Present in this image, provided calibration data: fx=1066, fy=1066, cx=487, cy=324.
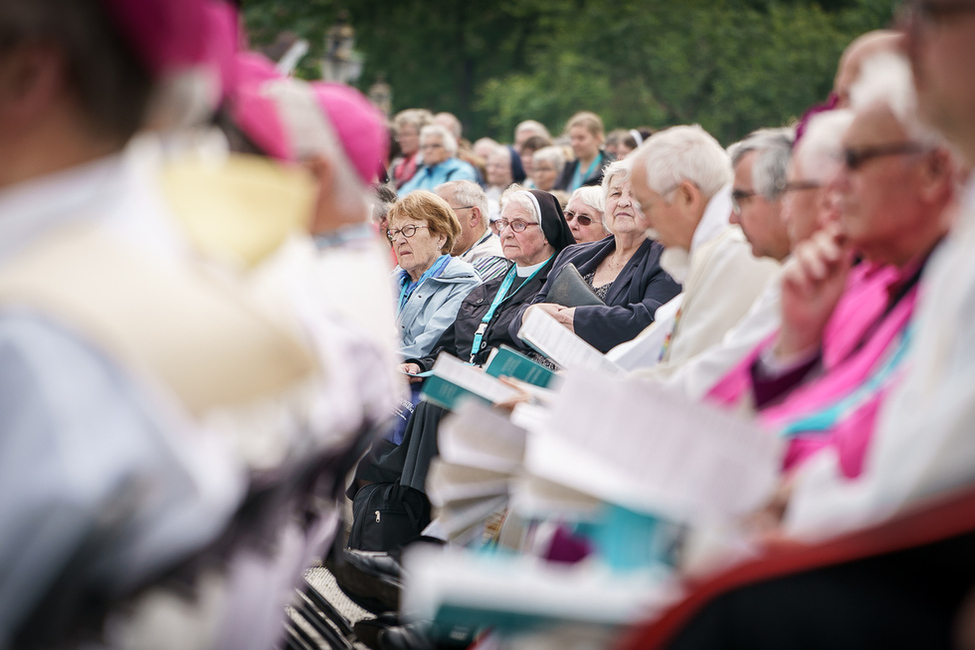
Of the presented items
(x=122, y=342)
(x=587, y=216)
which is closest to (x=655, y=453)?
(x=122, y=342)

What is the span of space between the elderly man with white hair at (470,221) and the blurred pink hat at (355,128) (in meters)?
4.14

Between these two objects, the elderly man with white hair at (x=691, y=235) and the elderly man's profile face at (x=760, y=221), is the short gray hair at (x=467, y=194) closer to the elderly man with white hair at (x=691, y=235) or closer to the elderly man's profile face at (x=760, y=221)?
the elderly man with white hair at (x=691, y=235)

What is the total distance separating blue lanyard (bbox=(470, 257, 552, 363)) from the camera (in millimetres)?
5426

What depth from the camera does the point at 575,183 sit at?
1031cm

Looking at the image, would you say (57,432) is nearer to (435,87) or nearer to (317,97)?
(317,97)

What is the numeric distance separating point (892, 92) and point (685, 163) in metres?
1.68

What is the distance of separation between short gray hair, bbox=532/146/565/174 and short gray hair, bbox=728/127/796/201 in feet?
22.9

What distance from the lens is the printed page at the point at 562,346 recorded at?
3.59 meters

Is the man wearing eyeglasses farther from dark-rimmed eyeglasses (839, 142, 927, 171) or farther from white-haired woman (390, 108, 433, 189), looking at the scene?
white-haired woman (390, 108, 433, 189)

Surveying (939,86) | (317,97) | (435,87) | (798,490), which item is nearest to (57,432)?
(798,490)

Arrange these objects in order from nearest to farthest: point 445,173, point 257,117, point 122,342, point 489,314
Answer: point 122,342
point 257,117
point 489,314
point 445,173

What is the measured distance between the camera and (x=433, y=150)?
9977 millimetres

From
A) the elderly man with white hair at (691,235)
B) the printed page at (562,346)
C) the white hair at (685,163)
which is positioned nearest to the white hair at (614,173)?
the elderly man with white hair at (691,235)

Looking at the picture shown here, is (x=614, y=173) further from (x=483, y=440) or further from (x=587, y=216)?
(x=483, y=440)
